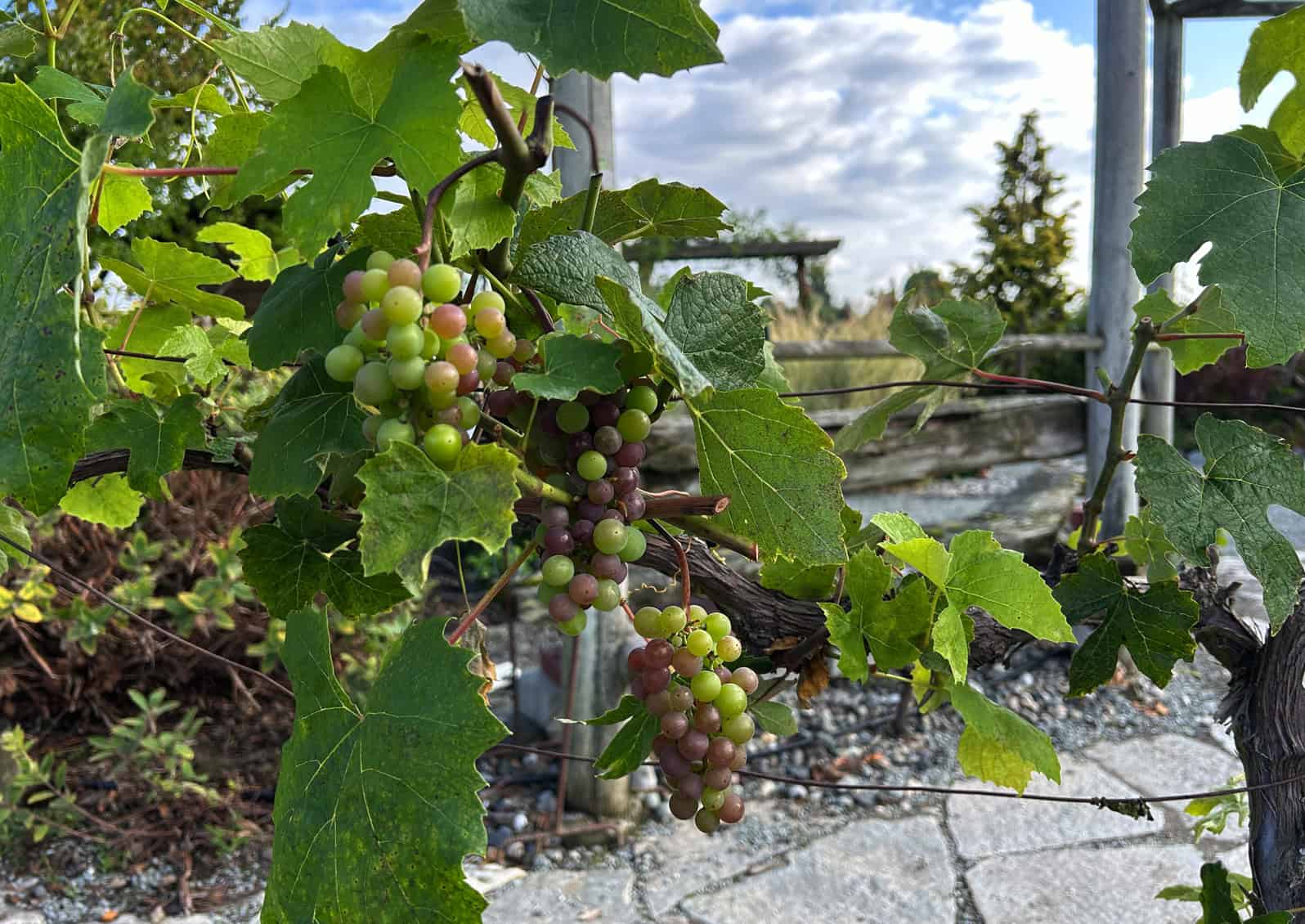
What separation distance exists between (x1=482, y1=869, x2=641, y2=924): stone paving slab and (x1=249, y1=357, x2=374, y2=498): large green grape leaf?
2.00 m

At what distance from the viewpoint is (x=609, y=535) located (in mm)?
522

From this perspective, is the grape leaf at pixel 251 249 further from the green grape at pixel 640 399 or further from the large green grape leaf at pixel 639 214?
the green grape at pixel 640 399

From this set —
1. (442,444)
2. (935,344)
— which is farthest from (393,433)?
(935,344)

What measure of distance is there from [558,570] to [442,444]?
0.43 feet

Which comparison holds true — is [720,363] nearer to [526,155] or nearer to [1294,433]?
[526,155]

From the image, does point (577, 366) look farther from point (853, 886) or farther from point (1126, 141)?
point (1126, 141)

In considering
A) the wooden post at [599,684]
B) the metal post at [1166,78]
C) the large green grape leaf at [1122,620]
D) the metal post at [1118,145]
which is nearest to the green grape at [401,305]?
the large green grape leaf at [1122,620]

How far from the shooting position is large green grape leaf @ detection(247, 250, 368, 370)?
52cm

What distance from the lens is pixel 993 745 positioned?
0.89 meters

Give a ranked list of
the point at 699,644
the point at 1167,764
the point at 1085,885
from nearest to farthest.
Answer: the point at 699,644
the point at 1085,885
the point at 1167,764

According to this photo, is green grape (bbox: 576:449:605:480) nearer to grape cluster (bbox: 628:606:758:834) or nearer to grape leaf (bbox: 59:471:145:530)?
grape cluster (bbox: 628:606:758:834)

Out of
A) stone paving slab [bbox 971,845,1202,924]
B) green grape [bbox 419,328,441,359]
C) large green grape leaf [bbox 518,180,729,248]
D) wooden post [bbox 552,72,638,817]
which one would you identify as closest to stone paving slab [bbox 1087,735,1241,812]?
stone paving slab [bbox 971,845,1202,924]

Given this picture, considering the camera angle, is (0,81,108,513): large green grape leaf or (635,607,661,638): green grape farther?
(635,607,661,638): green grape

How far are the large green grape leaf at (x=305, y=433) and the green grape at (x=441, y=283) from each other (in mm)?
132
